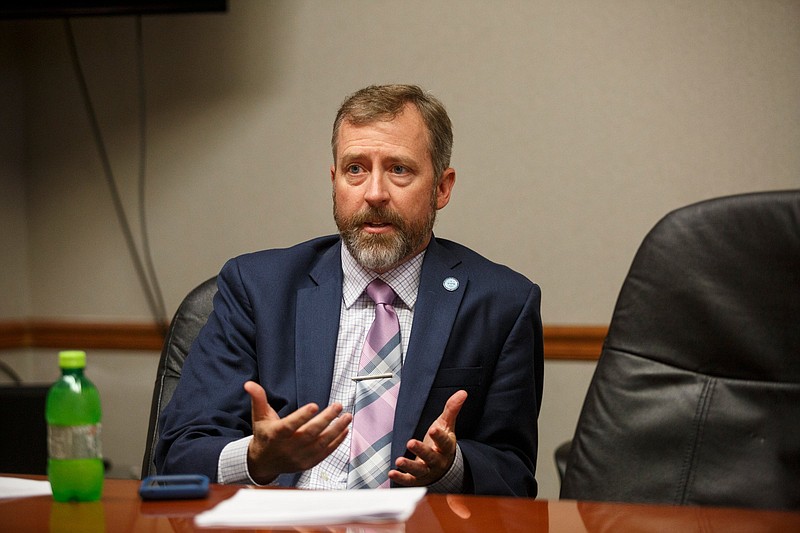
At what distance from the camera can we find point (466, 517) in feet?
3.79

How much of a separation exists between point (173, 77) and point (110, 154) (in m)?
0.38

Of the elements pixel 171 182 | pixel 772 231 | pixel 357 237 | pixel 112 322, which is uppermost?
pixel 772 231

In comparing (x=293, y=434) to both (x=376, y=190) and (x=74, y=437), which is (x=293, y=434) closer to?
(x=74, y=437)

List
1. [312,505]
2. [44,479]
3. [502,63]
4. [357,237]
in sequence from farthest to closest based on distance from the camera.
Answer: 1. [502,63]
2. [357,237]
3. [44,479]
4. [312,505]

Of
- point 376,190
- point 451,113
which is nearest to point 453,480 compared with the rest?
point 376,190

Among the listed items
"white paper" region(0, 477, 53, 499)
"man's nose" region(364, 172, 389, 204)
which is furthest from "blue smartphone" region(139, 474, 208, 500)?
"man's nose" region(364, 172, 389, 204)

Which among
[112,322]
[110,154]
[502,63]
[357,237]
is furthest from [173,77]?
[357,237]

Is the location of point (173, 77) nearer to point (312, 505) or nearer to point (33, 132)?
point (33, 132)

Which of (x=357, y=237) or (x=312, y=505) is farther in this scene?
(x=357, y=237)

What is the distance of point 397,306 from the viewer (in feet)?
6.86

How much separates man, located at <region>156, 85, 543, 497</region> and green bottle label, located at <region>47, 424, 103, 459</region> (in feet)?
1.60

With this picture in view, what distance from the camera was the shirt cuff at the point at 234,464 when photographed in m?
1.74

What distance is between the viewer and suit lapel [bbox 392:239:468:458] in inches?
75.0

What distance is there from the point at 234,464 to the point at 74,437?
52cm
